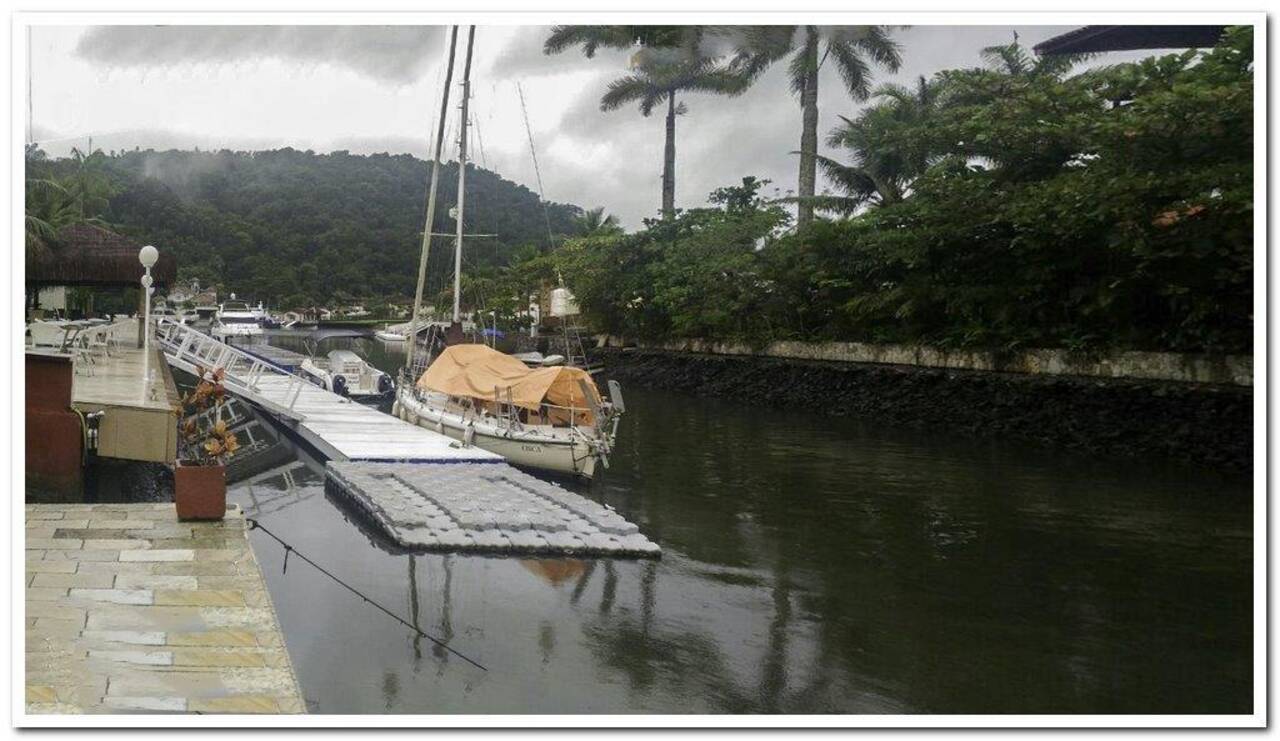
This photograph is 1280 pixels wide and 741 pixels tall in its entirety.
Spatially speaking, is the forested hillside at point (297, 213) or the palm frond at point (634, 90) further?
the palm frond at point (634, 90)

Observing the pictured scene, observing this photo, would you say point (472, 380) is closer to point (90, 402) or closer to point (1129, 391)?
point (90, 402)

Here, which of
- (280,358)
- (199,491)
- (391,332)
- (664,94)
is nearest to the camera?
(199,491)

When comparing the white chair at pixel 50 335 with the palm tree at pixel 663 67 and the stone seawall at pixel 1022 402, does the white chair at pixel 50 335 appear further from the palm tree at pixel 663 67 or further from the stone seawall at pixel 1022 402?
the stone seawall at pixel 1022 402

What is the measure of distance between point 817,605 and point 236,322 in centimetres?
3967

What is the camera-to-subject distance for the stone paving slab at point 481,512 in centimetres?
1048

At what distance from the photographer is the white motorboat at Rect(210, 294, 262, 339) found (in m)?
38.4

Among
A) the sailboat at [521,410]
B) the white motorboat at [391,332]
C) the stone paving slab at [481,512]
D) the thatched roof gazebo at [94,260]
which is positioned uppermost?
the thatched roof gazebo at [94,260]

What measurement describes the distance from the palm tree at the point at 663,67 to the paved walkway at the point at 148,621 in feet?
13.9

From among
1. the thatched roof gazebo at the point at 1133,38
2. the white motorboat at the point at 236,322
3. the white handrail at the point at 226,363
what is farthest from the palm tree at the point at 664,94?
the thatched roof gazebo at the point at 1133,38

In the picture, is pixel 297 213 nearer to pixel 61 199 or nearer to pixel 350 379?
pixel 350 379

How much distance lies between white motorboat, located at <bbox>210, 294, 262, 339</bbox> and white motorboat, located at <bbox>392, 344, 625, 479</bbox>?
2105 cm

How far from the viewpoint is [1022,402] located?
20.5 m

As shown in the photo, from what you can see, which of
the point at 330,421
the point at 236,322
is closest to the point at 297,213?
the point at 330,421
